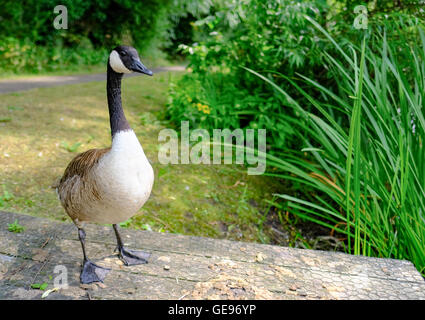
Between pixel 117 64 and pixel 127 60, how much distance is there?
0.28 feet

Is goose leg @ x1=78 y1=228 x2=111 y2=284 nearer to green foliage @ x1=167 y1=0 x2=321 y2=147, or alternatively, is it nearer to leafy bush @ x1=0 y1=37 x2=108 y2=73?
green foliage @ x1=167 y1=0 x2=321 y2=147

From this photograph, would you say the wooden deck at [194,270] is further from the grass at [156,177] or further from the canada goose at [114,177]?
the grass at [156,177]

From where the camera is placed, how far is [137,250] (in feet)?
7.07

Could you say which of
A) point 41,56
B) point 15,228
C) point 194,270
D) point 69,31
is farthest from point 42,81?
point 194,270

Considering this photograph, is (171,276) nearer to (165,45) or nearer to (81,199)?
(81,199)

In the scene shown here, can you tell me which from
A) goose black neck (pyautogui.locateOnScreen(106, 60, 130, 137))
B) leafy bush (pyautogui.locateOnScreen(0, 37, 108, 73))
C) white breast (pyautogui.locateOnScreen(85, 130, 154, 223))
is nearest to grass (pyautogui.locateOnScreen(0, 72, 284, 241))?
white breast (pyautogui.locateOnScreen(85, 130, 154, 223))

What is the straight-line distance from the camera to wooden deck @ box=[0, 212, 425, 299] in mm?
1773

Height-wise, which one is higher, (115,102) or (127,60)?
(127,60)

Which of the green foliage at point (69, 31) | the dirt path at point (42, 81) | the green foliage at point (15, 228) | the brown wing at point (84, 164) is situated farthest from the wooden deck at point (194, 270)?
the green foliage at point (69, 31)

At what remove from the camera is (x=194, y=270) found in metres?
1.96

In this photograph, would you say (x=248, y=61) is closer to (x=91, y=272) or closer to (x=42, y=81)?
(x=91, y=272)
